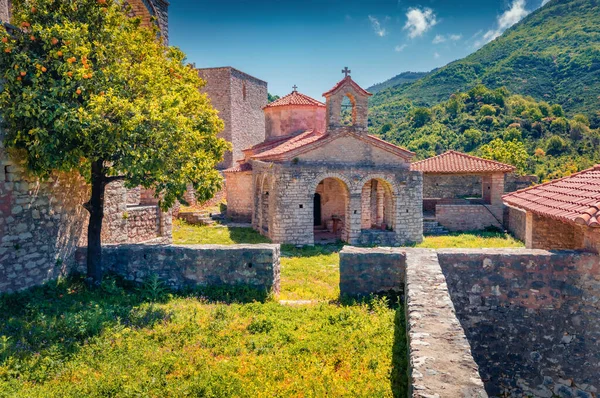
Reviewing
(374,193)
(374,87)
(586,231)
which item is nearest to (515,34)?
(374,87)

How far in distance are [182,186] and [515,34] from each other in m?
96.5

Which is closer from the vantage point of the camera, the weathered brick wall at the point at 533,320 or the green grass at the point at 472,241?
the weathered brick wall at the point at 533,320

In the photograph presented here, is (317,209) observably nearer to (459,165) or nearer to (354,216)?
(354,216)

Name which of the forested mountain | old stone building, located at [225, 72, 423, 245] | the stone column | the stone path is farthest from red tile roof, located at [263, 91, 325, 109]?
the forested mountain

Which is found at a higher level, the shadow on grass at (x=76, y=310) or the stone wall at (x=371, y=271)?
the stone wall at (x=371, y=271)

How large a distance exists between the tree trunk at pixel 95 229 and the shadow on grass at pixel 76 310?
28cm

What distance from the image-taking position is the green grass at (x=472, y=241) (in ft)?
62.4

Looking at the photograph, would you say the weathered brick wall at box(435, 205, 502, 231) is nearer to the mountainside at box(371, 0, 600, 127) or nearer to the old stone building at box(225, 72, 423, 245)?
the old stone building at box(225, 72, 423, 245)

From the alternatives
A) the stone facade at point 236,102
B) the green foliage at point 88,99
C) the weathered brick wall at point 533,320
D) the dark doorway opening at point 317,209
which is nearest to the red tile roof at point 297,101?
the dark doorway opening at point 317,209

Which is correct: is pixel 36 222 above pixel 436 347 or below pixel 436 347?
above

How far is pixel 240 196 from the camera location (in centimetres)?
2559

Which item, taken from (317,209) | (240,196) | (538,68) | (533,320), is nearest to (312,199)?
(317,209)

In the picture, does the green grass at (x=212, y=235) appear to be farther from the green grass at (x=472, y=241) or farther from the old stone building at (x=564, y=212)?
the old stone building at (x=564, y=212)

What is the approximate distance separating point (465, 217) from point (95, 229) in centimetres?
1958
